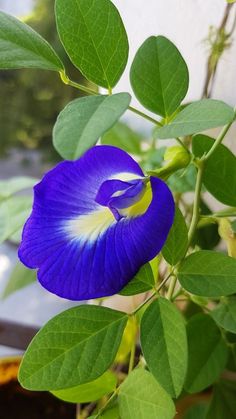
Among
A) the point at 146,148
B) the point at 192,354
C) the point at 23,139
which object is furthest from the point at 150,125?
the point at 23,139

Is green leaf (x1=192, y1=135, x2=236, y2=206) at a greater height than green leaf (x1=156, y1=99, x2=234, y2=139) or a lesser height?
lesser

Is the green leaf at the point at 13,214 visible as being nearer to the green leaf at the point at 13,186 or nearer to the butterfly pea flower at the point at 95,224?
the green leaf at the point at 13,186

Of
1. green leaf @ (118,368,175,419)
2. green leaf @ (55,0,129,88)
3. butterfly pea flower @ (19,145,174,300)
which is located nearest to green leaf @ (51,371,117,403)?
green leaf @ (118,368,175,419)

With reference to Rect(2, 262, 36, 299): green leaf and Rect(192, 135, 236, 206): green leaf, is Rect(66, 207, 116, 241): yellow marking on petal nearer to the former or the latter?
Rect(192, 135, 236, 206): green leaf

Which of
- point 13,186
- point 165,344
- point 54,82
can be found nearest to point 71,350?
point 165,344

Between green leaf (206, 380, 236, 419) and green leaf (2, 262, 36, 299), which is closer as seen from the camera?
green leaf (206, 380, 236, 419)

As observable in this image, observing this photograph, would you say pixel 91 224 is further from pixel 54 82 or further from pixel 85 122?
pixel 54 82

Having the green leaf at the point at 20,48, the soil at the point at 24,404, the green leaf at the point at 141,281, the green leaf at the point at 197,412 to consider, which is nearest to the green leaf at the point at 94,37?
the green leaf at the point at 20,48
